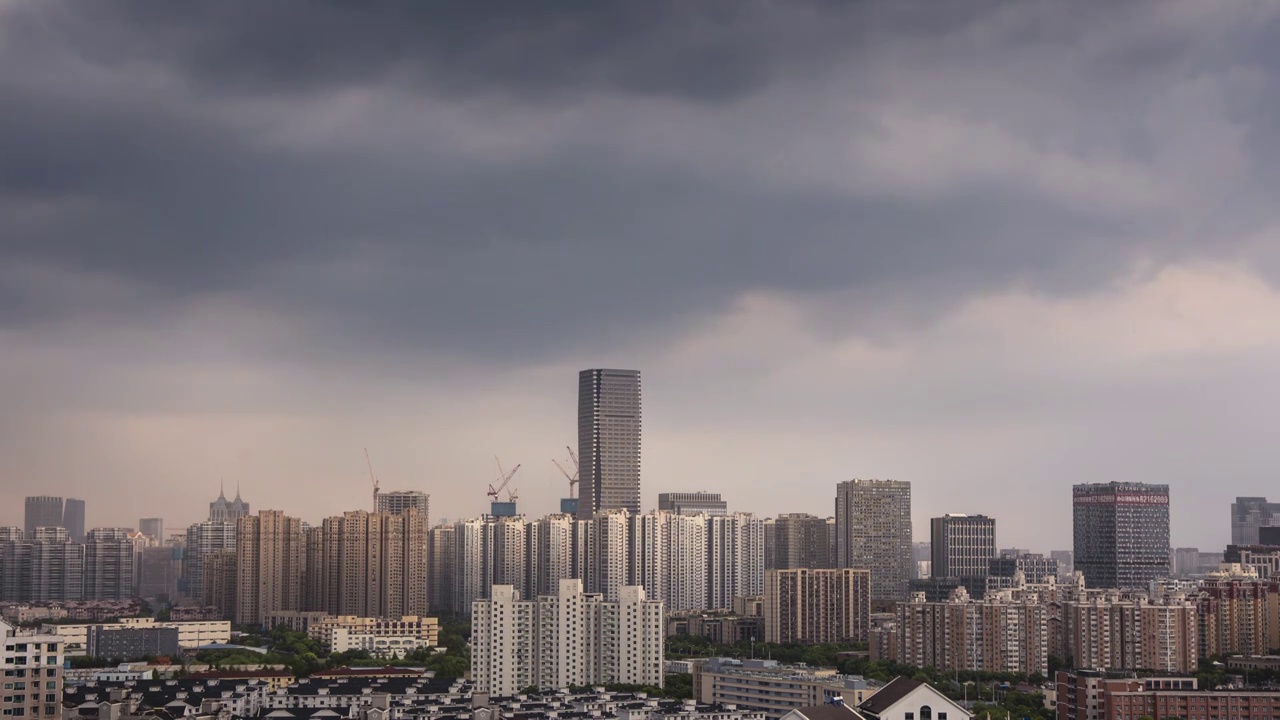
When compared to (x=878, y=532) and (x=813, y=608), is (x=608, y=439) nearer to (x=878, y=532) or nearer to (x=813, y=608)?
(x=878, y=532)

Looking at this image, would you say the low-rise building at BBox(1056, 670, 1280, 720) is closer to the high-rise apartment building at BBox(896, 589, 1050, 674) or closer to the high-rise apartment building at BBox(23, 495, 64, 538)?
the high-rise apartment building at BBox(896, 589, 1050, 674)

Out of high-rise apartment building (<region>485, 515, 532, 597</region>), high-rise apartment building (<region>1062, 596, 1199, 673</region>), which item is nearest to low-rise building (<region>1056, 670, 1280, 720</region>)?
high-rise apartment building (<region>1062, 596, 1199, 673</region>)

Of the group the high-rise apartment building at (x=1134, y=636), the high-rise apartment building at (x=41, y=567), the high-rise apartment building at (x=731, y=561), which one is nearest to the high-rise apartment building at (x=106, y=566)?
the high-rise apartment building at (x=41, y=567)

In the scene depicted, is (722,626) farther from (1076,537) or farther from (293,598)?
(1076,537)

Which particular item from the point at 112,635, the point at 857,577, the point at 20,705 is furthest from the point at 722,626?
the point at 20,705

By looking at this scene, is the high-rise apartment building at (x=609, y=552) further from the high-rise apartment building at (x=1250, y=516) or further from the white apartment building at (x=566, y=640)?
the high-rise apartment building at (x=1250, y=516)

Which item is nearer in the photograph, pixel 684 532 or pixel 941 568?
pixel 684 532
